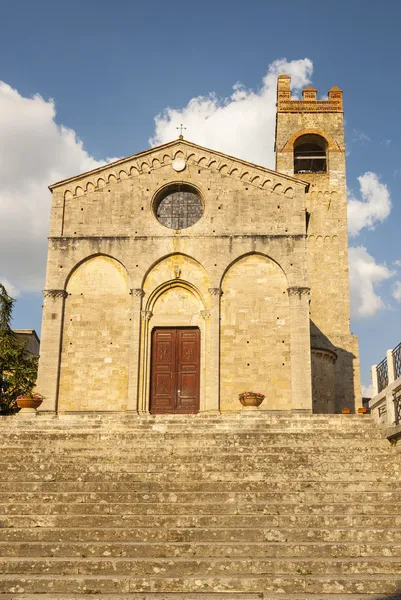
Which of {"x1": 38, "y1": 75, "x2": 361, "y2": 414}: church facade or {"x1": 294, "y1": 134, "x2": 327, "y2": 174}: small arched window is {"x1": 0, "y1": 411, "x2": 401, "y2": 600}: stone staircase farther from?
{"x1": 294, "y1": 134, "x2": 327, "y2": 174}: small arched window

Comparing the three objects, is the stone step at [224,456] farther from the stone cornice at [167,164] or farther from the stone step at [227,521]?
the stone cornice at [167,164]

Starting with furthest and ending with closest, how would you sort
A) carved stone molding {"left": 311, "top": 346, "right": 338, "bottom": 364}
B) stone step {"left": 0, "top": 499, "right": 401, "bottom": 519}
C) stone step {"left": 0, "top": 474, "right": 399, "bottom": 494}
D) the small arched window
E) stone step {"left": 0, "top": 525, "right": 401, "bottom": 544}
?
the small arched window, carved stone molding {"left": 311, "top": 346, "right": 338, "bottom": 364}, stone step {"left": 0, "top": 474, "right": 399, "bottom": 494}, stone step {"left": 0, "top": 499, "right": 401, "bottom": 519}, stone step {"left": 0, "top": 525, "right": 401, "bottom": 544}

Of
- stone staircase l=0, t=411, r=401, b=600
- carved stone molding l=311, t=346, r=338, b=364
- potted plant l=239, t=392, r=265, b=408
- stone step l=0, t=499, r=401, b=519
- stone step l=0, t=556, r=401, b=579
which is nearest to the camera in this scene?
stone staircase l=0, t=411, r=401, b=600

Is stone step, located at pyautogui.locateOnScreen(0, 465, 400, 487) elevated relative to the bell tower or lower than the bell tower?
lower

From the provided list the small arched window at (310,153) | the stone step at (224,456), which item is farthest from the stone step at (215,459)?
the small arched window at (310,153)

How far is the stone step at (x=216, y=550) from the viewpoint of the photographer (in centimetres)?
912

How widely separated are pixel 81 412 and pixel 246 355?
5.53 meters

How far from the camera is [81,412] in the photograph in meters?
19.3

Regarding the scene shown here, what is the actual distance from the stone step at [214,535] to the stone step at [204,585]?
1079 millimetres

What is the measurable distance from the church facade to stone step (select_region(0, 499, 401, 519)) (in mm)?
8487

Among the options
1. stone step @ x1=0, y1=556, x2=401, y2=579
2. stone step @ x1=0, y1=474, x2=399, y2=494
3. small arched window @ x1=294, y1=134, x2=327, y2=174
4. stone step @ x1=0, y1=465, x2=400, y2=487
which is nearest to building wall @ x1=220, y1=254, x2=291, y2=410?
stone step @ x1=0, y1=465, x2=400, y2=487

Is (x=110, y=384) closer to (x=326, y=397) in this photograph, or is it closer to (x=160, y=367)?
(x=160, y=367)

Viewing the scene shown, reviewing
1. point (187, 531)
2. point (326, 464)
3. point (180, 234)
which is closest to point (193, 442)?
point (326, 464)

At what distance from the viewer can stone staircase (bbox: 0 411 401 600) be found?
8.41 m
